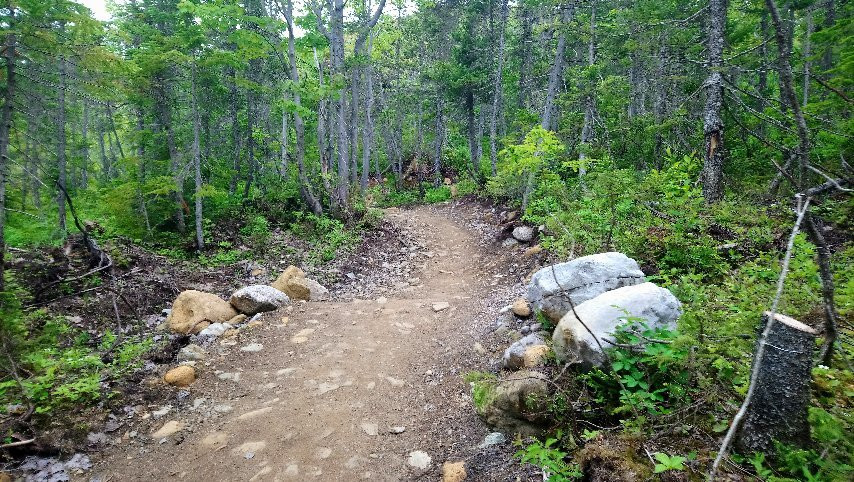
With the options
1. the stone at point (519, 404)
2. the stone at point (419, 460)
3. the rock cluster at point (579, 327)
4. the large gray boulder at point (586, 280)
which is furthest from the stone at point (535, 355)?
the stone at point (419, 460)

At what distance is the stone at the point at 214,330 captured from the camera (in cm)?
689

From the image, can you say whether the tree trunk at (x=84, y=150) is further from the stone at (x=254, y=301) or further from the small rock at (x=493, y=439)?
the small rock at (x=493, y=439)

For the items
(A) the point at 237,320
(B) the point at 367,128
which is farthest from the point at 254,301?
(B) the point at 367,128

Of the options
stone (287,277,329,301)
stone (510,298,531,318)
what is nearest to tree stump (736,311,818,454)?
stone (510,298,531,318)

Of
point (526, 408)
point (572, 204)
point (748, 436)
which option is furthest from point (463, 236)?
point (748, 436)

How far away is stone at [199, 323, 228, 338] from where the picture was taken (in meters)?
6.89

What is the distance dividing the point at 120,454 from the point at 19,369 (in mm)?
1561

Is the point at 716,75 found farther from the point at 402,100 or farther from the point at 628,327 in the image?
the point at 402,100

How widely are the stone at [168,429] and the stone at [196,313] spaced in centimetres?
233

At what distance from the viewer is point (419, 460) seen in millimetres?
4184

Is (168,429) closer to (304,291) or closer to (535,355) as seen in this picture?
(304,291)

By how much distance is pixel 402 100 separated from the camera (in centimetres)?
2580

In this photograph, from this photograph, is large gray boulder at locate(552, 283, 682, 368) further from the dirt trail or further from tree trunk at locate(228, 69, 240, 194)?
tree trunk at locate(228, 69, 240, 194)

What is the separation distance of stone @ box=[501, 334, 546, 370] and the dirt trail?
0.64 m
